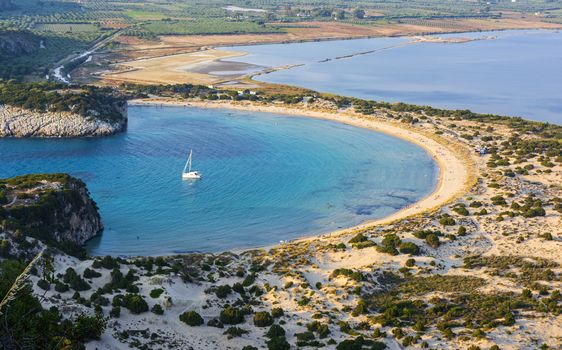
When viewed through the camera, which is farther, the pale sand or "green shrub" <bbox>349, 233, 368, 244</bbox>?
the pale sand

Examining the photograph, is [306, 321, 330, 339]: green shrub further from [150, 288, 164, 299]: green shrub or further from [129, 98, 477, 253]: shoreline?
[129, 98, 477, 253]: shoreline

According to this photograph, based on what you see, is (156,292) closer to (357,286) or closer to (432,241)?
(357,286)

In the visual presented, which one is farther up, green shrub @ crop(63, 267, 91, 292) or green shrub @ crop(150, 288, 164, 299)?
green shrub @ crop(63, 267, 91, 292)

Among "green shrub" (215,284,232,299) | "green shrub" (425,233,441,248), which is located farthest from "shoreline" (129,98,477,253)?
"green shrub" (215,284,232,299)

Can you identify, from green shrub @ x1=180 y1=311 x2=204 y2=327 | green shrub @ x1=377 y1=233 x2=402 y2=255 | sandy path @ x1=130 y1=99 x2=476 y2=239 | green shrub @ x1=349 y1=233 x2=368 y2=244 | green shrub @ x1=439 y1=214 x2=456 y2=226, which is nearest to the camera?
green shrub @ x1=180 y1=311 x2=204 y2=327

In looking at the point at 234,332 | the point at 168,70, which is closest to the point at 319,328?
the point at 234,332

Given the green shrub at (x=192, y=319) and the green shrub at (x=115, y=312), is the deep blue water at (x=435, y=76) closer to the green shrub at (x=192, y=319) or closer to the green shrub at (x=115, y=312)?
the green shrub at (x=192, y=319)
